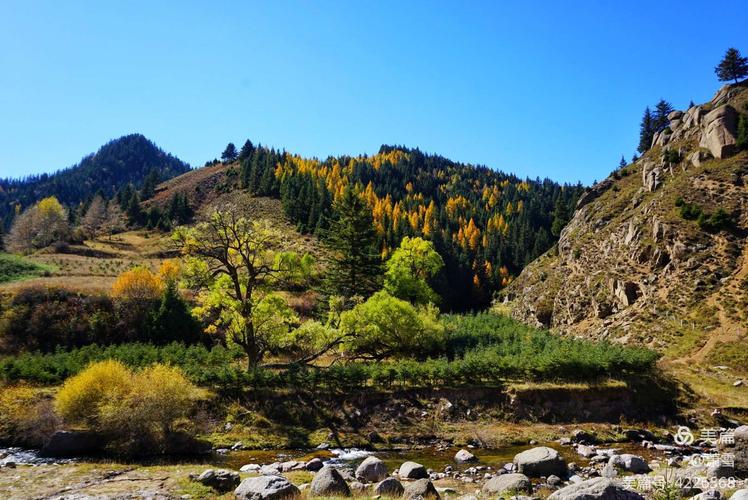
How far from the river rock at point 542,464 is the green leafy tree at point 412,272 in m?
31.1

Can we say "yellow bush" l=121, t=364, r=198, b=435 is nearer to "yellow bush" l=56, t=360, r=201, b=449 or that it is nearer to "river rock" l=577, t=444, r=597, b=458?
"yellow bush" l=56, t=360, r=201, b=449

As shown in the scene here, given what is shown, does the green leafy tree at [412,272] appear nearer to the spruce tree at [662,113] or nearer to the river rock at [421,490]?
the river rock at [421,490]

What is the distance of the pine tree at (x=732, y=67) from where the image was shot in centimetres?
8138

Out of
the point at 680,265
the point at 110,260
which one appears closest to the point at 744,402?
the point at 680,265

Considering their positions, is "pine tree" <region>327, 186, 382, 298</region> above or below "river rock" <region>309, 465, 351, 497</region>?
above

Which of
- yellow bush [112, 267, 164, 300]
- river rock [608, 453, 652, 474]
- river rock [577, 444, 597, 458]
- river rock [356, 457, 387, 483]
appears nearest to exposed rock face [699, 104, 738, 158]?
river rock [577, 444, 597, 458]

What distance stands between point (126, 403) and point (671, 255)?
61.0 m

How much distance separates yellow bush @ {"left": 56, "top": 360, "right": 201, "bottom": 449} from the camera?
23594mm

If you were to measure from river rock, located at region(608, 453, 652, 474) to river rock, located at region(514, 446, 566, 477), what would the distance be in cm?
268

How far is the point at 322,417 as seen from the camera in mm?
29250

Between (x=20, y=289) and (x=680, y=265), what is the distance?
253ft

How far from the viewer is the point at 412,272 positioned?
57.0 metres

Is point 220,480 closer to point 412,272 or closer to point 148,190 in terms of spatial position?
point 412,272

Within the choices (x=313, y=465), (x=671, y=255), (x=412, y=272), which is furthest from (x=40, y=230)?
(x=671, y=255)
